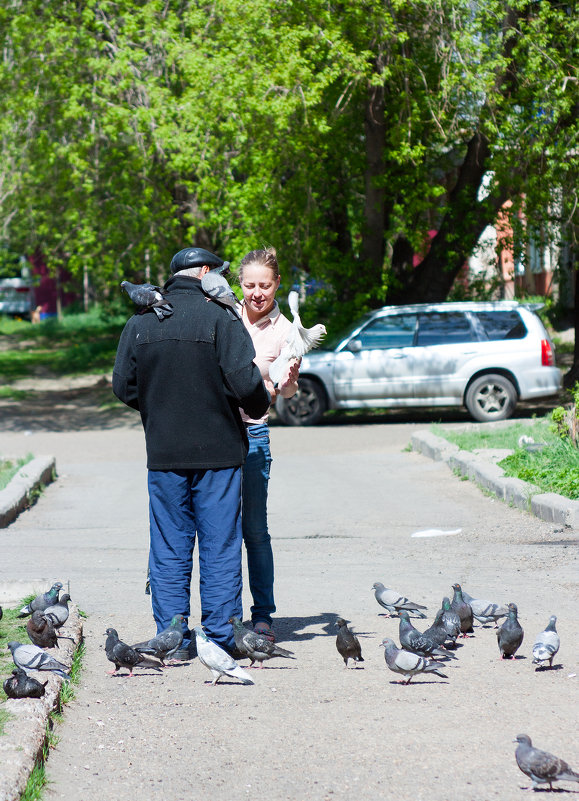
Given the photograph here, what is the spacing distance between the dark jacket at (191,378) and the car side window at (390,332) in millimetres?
13082

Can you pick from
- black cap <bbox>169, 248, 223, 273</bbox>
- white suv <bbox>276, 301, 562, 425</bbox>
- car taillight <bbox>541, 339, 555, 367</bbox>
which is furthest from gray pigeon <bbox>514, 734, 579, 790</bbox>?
car taillight <bbox>541, 339, 555, 367</bbox>

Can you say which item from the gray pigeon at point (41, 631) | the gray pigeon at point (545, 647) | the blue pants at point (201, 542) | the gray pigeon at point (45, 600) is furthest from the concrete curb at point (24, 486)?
the gray pigeon at point (545, 647)

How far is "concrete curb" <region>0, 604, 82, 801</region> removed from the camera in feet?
12.3

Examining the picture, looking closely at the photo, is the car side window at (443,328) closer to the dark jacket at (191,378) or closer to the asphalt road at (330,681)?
the asphalt road at (330,681)

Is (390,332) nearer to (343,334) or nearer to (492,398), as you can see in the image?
(343,334)

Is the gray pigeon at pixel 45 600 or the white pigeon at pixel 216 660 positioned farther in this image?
the gray pigeon at pixel 45 600

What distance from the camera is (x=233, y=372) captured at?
17.4 feet

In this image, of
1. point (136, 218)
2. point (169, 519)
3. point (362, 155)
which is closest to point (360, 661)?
point (169, 519)

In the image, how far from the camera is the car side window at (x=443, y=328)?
18406 mm

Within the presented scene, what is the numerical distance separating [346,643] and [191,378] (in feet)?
4.80

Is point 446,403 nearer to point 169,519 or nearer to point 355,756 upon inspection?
point 169,519

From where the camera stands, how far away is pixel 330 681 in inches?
211

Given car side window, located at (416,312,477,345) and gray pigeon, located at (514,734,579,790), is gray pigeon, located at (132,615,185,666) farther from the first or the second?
car side window, located at (416,312,477,345)

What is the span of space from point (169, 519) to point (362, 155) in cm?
1584
